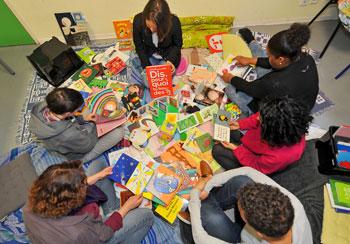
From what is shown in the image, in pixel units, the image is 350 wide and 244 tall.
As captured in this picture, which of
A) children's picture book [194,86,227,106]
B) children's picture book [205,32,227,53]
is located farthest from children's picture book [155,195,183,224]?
children's picture book [205,32,227,53]

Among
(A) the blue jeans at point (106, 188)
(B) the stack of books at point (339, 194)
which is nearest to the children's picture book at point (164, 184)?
(A) the blue jeans at point (106, 188)

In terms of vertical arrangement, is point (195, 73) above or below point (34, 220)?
below

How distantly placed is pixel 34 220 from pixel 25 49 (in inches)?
104

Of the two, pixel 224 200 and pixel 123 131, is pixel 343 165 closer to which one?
pixel 224 200

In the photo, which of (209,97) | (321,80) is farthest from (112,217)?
(321,80)

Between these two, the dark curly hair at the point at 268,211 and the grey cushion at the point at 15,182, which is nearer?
the dark curly hair at the point at 268,211

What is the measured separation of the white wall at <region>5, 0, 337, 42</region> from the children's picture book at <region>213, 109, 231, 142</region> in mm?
1430

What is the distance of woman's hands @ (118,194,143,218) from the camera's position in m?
1.81

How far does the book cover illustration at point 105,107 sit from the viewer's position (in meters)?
2.26

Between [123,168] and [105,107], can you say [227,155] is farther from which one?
[105,107]

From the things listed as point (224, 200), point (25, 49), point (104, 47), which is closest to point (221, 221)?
point (224, 200)

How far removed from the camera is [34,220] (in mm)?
1349

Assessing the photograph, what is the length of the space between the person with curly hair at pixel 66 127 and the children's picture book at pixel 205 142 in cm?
77

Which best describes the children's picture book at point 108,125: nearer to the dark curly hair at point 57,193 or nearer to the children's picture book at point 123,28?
the dark curly hair at point 57,193
